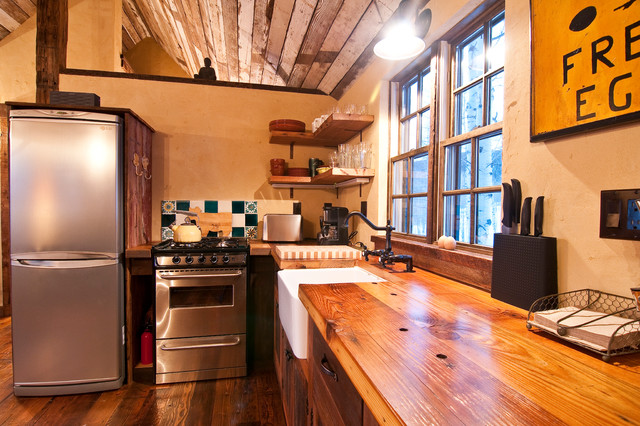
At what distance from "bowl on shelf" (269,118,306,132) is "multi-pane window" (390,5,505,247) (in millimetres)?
1133

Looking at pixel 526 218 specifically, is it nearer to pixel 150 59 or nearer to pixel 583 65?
pixel 583 65

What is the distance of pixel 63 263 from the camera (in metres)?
2.26

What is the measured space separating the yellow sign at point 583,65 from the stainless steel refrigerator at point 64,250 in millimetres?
2500

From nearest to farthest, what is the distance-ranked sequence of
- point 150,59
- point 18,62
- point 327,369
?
point 327,369, point 18,62, point 150,59

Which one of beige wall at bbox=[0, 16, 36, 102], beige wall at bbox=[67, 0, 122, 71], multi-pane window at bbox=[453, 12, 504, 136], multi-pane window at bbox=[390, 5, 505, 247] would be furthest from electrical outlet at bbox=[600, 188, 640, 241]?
beige wall at bbox=[0, 16, 36, 102]

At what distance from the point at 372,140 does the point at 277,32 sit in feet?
3.94

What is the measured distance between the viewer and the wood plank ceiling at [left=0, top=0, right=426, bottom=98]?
2216mm

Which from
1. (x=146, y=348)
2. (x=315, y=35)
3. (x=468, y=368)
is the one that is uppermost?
(x=315, y=35)

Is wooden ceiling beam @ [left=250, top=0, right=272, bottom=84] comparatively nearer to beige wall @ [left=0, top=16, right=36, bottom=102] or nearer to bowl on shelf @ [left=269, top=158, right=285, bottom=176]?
bowl on shelf @ [left=269, top=158, right=285, bottom=176]

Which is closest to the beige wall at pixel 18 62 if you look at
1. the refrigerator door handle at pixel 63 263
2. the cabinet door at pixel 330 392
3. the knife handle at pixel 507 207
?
the refrigerator door handle at pixel 63 263

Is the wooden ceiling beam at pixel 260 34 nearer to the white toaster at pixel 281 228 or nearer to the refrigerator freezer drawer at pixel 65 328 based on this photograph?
the white toaster at pixel 281 228

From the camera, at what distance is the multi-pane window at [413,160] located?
2.03 m

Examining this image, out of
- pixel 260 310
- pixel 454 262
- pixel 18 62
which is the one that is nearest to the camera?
pixel 454 262

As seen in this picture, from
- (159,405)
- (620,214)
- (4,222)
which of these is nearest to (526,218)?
(620,214)
